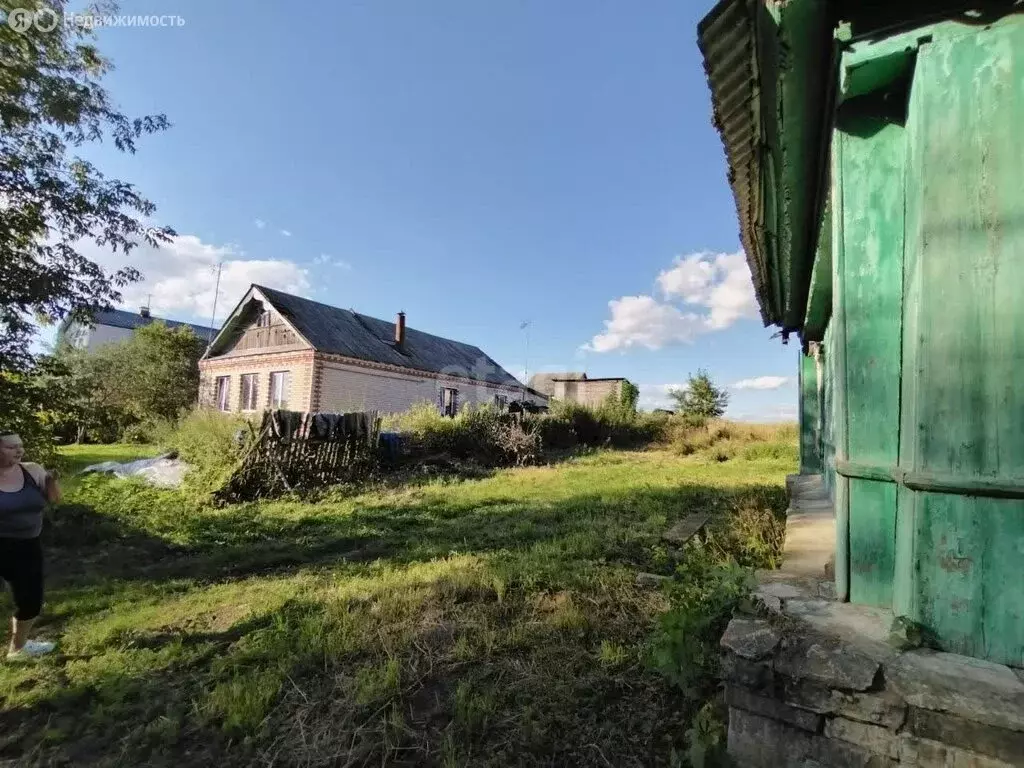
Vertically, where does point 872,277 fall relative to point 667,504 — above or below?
above

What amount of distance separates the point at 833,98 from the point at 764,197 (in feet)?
3.25

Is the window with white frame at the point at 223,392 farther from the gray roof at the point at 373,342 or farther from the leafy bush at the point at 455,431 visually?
the leafy bush at the point at 455,431

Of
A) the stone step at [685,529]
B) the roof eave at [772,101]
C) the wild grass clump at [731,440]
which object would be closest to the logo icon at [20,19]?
the roof eave at [772,101]

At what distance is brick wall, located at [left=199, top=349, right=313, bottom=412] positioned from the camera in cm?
1862

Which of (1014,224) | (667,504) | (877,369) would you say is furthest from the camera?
(667,504)

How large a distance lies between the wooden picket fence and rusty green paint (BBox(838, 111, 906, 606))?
346 inches

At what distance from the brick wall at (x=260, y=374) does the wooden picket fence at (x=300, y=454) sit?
28.0ft

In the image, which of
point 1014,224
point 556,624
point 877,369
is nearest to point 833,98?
point 1014,224

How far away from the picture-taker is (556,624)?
333 cm

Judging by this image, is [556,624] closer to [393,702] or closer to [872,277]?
[393,702]

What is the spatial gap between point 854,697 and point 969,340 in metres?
1.11

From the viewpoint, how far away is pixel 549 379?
129ft

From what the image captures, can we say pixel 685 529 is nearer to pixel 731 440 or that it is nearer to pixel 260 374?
pixel 731 440

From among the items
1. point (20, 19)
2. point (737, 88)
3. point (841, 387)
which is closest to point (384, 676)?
point (841, 387)
